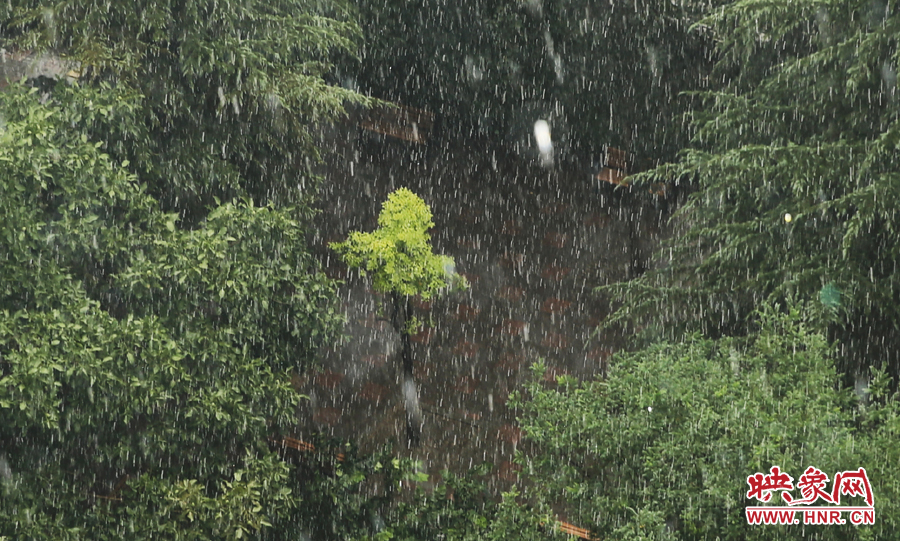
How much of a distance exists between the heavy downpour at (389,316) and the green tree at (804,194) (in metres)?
0.04

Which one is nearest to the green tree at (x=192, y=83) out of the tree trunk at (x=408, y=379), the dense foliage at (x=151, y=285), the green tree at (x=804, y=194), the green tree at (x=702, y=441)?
the dense foliage at (x=151, y=285)

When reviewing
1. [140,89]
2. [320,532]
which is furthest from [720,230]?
[140,89]

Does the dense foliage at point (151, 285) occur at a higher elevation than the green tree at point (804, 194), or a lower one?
lower

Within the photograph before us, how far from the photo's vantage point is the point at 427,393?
14.4m

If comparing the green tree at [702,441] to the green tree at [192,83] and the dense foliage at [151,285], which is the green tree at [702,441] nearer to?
the dense foliage at [151,285]

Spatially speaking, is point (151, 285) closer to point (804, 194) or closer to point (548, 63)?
point (804, 194)

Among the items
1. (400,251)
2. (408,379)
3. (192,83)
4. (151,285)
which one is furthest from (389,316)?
(151,285)

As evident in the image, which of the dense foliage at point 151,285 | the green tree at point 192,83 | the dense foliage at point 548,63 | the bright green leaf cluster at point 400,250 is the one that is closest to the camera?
the dense foliage at point 151,285

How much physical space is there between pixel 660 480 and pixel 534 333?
9319mm

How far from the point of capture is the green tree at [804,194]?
10.1 m

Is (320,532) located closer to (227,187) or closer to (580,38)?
(227,187)

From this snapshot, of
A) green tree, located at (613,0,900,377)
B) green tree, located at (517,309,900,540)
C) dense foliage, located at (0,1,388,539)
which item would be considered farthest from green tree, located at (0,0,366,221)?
green tree, located at (613,0,900,377)

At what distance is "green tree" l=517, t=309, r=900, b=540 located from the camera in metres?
→ 6.23

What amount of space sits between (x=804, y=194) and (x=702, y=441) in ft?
16.9
